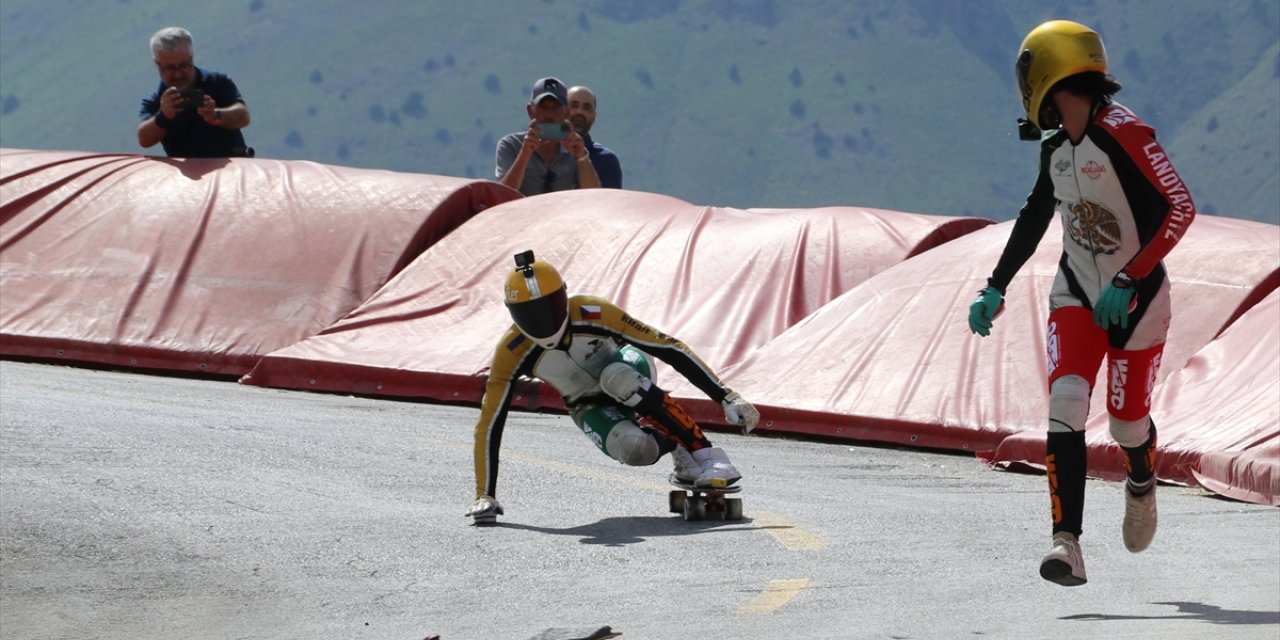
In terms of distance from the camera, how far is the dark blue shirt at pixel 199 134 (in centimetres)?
1580

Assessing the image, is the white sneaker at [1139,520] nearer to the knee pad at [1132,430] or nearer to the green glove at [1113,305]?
the knee pad at [1132,430]

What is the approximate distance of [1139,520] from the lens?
637 cm

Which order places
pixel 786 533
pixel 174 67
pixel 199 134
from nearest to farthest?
pixel 786 533, pixel 174 67, pixel 199 134

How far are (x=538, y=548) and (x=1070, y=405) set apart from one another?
8.42ft

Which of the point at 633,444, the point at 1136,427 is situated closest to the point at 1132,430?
the point at 1136,427

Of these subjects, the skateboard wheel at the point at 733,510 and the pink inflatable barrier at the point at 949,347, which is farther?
the pink inflatable barrier at the point at 949,347

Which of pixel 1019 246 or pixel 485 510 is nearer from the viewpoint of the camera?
pixel 1019 246

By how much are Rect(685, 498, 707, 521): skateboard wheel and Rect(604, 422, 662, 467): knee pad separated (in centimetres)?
41

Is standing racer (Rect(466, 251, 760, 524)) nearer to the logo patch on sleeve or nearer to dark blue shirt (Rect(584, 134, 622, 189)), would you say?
the logo patch on sleeve

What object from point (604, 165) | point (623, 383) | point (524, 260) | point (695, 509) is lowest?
point (695, 509)

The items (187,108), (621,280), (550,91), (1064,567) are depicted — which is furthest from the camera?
(187,108)

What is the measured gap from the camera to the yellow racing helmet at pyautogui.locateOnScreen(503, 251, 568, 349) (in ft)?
28.5

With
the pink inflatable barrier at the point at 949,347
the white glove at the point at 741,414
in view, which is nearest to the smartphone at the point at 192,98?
the pink inflatable barrier at the point at 949,347

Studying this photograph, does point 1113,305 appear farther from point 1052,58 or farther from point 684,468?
point 684,468
